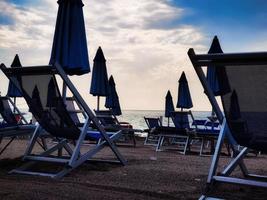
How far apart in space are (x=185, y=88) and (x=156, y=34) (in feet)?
6.95

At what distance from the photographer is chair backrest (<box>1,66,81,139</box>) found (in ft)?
15.1

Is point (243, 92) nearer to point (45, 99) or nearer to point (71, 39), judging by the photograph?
point (45, 99)

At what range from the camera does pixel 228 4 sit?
10.4 m

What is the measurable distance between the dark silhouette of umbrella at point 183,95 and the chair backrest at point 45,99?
345 inches

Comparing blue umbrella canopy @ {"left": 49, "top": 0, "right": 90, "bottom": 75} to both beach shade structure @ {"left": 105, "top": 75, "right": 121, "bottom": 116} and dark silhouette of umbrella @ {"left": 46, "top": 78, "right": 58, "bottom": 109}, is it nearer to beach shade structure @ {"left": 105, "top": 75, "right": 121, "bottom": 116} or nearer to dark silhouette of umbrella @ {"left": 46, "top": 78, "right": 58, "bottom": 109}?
dark silhouette of umbrella @ {"left": 46, "top": 78, "right": 58, "bottom": 109}

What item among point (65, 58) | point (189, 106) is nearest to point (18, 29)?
point (65, 58)

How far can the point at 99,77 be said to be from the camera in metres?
11.6

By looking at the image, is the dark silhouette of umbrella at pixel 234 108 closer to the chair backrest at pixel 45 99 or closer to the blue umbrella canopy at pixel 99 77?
the chair backrest at pixel 45 99

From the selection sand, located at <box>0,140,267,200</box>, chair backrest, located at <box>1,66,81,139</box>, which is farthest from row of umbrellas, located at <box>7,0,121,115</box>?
sand, located at <box>0,140,267,200</box>

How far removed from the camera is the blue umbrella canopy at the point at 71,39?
6141mm

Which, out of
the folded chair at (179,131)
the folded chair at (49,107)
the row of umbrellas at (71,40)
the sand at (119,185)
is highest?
the row of umbrellas at (71,40)

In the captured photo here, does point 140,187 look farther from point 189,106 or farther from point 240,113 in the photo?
point 189,106

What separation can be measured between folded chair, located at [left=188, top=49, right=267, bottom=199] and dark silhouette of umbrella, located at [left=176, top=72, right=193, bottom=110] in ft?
32.9

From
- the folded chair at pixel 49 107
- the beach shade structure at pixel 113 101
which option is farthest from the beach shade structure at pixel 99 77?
the folded chair at pixel 49 107
